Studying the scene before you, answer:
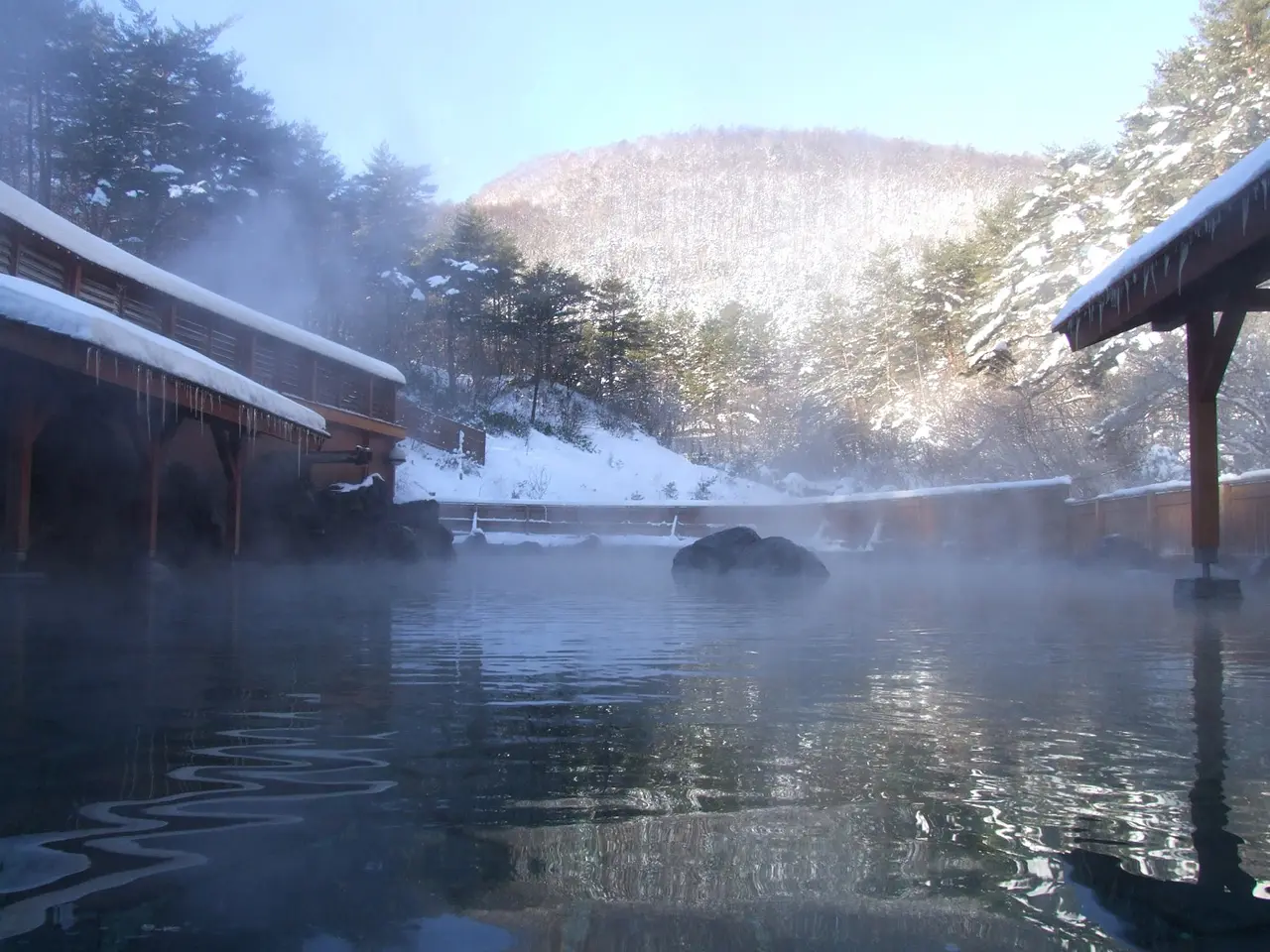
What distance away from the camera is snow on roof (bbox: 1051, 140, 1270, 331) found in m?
5.18

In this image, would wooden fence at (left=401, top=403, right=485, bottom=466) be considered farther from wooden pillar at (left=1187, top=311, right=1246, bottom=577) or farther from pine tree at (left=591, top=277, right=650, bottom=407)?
wooden pillar at (left=1187, top=311, right=1246, bottom=577)

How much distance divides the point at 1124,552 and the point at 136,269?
14.7 meters

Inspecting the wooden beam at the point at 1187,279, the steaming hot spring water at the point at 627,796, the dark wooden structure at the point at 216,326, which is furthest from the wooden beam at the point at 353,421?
the steaming hot spring water at the point at 627,796

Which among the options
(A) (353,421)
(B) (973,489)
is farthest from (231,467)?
(B) (973,489)

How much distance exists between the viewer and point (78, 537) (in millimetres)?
11008

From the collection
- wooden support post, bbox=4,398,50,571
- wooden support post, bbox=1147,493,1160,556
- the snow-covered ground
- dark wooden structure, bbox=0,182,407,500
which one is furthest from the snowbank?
wooden support post, bbox=4,398,50,571

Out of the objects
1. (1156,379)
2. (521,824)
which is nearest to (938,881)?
(521,824)

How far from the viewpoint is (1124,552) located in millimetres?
12773

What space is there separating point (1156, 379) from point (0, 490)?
19.4 metres

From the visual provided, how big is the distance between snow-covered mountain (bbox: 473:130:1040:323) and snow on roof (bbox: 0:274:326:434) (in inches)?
2227

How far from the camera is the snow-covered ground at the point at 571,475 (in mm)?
27000

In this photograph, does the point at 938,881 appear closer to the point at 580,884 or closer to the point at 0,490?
the point at 580,884

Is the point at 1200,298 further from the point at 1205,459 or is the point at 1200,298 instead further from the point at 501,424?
the point at 501,424

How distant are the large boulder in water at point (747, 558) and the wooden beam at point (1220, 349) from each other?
4.85 meters
